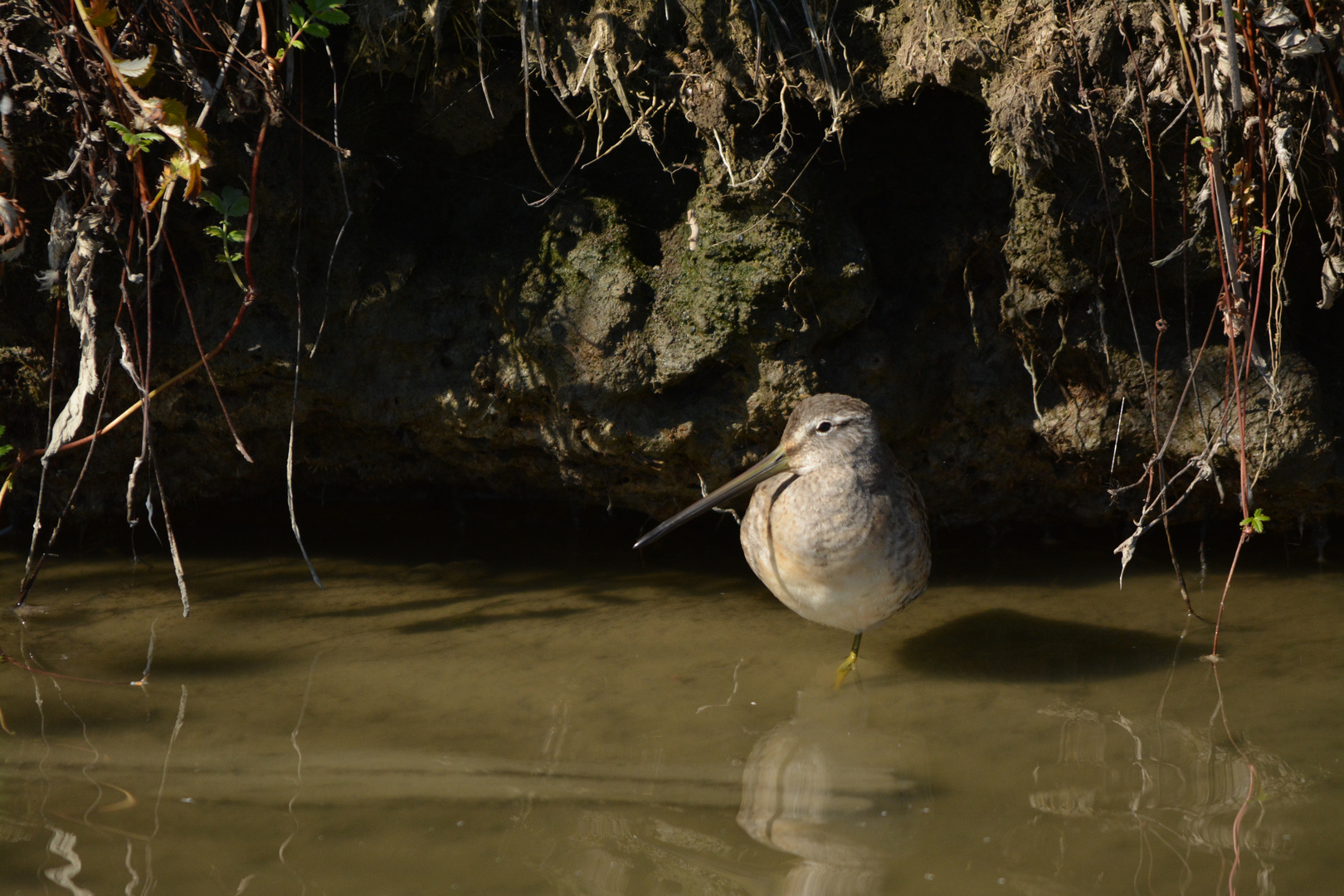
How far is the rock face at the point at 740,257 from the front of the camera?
3.31 m

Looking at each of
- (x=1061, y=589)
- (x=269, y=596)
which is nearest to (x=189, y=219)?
(x=269, y=596)

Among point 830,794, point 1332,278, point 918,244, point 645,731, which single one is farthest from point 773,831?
point 1332,278

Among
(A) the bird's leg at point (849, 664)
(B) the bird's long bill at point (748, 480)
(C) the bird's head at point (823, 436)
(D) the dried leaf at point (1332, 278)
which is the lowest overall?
(A) the bird's leg at point (849, 664)

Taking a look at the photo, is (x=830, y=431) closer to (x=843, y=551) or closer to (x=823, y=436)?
(x=823, y=436)

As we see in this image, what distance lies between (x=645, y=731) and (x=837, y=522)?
875mm

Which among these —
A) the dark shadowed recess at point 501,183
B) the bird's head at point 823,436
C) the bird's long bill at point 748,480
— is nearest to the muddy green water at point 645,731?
the bird's long bill at point 748,480

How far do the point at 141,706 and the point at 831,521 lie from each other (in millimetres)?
2086

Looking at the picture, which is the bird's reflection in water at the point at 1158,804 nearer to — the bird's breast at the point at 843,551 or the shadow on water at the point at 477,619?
the bird's breast at the point at 843,551

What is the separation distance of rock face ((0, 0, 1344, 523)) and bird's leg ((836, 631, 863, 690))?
0.76 m

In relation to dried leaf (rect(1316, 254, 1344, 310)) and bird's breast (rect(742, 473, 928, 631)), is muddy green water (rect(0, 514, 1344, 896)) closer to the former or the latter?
bird's breast (rect(742, 473, 928, 631))

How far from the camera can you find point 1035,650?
141 inches

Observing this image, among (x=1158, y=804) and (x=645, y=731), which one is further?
(x=645, y=731)

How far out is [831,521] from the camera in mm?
3332

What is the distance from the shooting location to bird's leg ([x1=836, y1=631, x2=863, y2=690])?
345 centimetres
